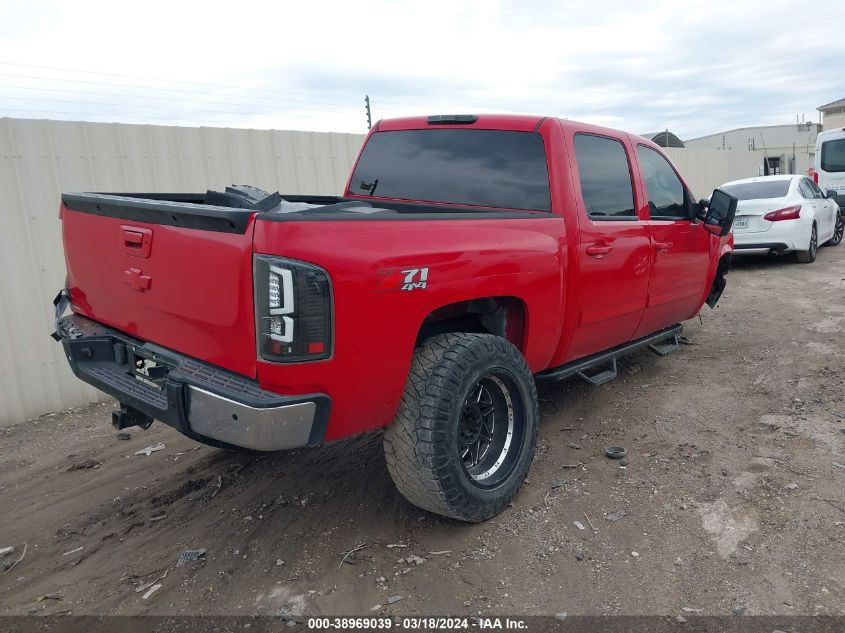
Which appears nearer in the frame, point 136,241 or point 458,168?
point 136,241

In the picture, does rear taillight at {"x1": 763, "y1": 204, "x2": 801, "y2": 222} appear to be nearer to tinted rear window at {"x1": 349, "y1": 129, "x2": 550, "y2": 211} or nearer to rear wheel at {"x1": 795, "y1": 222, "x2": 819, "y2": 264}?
rear wheel at {"x1": 795, "y1": 222, "x2": 819, "y2": 264}

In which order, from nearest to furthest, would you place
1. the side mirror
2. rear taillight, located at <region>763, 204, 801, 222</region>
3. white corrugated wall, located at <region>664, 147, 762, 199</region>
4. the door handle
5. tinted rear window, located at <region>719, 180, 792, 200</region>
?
the door handle → the side mirror → rear taillight, located at <region>763, 204, 801, 222</region> → tinted rear window, located at <region>719, 180, 792, 200</region> → white corrugated wall, located at <region>664, 147, 762, 199</region>

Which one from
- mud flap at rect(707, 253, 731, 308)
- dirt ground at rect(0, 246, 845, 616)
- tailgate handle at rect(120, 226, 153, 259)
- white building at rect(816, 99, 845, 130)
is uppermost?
white building at rect(816, 99, 845, 130)

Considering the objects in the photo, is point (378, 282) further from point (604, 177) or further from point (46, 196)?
point (46, 196)

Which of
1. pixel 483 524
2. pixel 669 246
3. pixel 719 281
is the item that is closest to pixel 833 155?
pixel 719 281

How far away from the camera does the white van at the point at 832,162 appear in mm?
14148

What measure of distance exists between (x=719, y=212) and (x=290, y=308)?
414cm

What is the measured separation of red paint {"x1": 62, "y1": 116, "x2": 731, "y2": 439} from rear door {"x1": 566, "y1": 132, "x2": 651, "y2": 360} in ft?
0.05

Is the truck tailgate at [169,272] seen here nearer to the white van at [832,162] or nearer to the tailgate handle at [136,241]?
the tailgate handle at [136,241]

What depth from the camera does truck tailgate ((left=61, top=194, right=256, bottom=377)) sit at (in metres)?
2.51

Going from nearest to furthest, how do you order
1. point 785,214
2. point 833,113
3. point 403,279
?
point 403,279
point 785,214
point 833,113

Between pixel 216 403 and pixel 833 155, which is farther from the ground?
pixel 833 155

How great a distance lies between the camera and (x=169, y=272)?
2781 mm

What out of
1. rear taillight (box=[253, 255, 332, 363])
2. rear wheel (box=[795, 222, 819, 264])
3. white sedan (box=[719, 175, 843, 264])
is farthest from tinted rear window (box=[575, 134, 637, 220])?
rear wheel (box=[795, 222, 819, 264])
